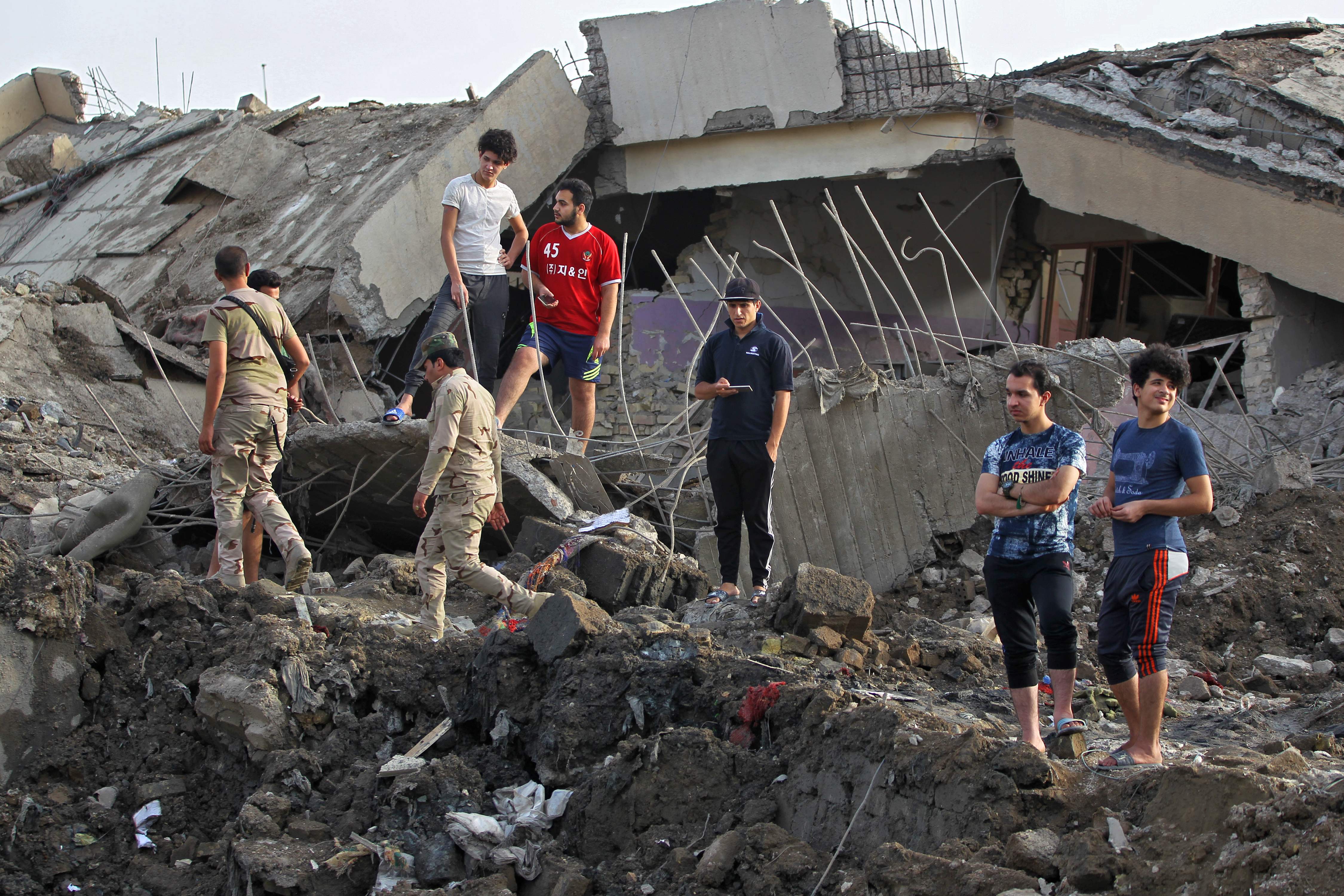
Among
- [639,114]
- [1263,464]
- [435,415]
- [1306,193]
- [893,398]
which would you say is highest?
[639,114]

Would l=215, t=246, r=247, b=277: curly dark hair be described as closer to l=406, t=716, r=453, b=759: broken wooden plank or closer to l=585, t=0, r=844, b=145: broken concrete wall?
l=406, t=716, r=453, b=759: broken wooden plank

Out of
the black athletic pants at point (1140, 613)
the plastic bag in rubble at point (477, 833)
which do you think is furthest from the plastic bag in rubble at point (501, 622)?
the black athletic pants at point (1140, 613)

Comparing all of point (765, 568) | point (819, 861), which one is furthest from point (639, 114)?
point (819, 861)

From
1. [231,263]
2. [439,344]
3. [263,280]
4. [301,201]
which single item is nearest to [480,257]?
[263,280]

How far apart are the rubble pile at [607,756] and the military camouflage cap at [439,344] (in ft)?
4.06

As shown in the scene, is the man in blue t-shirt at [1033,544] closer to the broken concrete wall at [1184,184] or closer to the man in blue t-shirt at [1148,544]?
the man in blue t-shirt at [1148,544]

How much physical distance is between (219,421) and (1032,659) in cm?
387

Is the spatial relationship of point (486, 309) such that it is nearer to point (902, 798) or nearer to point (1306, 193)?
point (902, 798)

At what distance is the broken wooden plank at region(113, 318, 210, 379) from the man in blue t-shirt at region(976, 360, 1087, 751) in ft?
20.7

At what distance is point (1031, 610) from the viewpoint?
3.88m

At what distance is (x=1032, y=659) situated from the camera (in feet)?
12.3

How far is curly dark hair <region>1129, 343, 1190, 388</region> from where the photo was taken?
3.65 meters

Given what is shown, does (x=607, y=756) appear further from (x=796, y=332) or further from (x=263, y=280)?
(x=796, y=332)

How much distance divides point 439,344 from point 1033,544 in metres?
2.70
